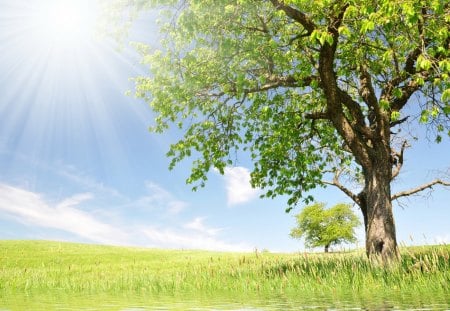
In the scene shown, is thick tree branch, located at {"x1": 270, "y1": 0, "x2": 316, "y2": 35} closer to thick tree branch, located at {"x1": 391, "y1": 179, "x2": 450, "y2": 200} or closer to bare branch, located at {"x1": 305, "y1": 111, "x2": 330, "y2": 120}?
bare branch, located at {"x1": 305, "y1": 111, "x2": 330, "y2": 120}

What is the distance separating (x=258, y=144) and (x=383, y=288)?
12795mm

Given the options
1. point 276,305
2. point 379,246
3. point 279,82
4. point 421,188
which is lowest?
point 276,305

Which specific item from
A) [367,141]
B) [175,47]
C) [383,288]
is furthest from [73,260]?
[383,288]

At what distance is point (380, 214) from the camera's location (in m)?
→ 16.9

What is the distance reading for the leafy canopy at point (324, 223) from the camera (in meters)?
59.2

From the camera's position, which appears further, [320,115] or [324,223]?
[324,223]

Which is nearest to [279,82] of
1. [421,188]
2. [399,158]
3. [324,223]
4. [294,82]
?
[294,82]

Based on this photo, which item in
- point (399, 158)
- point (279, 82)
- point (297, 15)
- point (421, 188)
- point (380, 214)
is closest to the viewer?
point (297, 15)

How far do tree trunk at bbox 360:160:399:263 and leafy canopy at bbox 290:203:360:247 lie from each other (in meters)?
42.7

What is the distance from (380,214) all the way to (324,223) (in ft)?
149

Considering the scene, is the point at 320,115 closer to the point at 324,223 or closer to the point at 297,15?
the point at 297,15

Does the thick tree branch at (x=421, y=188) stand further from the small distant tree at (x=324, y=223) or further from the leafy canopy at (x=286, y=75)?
the small distant tree at (x=324, y=223)

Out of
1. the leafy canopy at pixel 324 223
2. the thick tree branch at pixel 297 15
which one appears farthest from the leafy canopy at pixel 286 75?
the leafy canopy at pixel 324 223

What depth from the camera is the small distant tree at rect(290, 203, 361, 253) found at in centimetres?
5925
